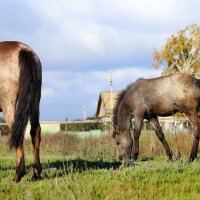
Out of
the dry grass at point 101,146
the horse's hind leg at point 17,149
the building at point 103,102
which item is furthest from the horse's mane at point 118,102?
the building at point 103,102

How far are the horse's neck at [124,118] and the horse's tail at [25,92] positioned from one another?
17.8 feet

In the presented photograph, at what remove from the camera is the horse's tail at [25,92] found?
7762mm

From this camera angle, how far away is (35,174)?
27.6 feet

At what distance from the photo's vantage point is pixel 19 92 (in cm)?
818

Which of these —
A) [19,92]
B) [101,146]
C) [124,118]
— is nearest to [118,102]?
[124,118]

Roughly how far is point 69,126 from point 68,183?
129 ft

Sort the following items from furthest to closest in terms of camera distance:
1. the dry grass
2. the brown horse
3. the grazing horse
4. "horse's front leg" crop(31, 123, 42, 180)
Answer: the dry grass → the grazing horse → "horse's front leg" crop(31, 123, 42, 180) → the brown horse

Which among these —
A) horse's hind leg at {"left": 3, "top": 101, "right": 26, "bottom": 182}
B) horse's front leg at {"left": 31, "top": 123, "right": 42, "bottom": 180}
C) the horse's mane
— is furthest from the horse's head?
horse's hind leg at {"left": 3, "top": 101, "right": 26, "bottom": 182}

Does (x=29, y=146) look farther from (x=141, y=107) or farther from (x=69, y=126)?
(x=69, y=126)

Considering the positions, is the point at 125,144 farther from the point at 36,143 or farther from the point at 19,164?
the point at 19,164

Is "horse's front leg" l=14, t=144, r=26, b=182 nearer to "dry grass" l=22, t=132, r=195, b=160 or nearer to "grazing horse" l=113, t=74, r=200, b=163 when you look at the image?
"grazing horse" l=113, t=74, r=200, b=163

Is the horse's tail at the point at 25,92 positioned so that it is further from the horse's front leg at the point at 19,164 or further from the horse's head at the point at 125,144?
the horse's head at the point at 125,144

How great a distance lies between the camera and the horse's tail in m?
7.76

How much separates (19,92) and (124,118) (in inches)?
238
